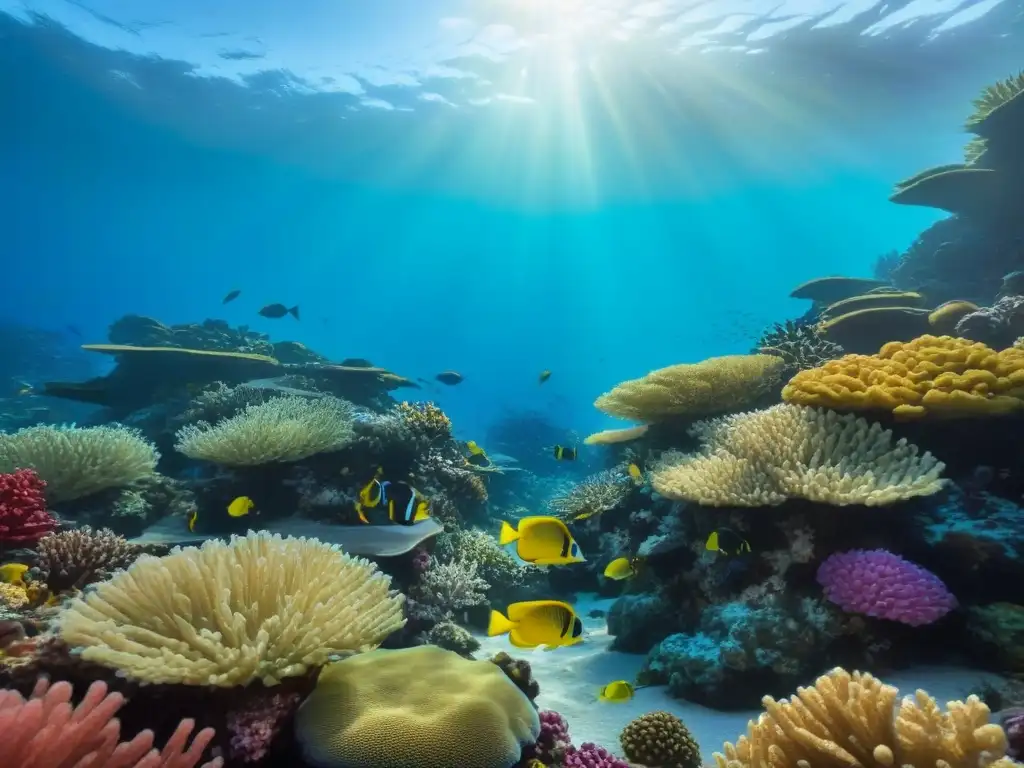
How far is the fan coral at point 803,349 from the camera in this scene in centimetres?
803

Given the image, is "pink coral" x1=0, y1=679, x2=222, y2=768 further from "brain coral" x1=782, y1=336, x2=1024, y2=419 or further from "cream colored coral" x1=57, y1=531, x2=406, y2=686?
"brain coral" x1=782, y1=336, x2=1024, y2=419

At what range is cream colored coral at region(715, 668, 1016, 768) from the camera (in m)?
1.87

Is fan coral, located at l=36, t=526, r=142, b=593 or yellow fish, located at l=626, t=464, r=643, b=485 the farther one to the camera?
yellow fish, located at l=626, t=464, r=643, b=485

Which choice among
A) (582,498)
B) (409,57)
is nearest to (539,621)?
(582,498)

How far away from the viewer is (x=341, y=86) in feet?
96.8

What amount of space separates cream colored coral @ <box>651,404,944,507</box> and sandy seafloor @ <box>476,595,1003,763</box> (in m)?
1.35

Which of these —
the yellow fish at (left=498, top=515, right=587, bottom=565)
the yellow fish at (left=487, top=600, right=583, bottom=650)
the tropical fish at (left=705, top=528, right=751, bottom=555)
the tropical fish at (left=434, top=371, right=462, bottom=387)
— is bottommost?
the yellow fish at (left=487, top=600, right=583, bottom=650)

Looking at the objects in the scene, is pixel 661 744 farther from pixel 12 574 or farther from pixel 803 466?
pixel 12 574

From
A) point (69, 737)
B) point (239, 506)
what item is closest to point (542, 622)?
point (69, 737)

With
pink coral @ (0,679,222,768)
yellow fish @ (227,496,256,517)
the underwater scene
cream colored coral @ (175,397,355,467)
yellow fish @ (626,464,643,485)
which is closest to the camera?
pink coral @ (0,679,222,768)

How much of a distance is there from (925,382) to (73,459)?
30.4 ft

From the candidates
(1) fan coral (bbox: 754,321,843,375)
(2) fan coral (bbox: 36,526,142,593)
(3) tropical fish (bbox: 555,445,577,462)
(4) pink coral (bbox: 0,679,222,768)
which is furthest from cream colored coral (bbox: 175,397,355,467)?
(1) fan coral (bbox: 754,321,843,375)

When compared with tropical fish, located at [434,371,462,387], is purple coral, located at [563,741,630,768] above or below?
below

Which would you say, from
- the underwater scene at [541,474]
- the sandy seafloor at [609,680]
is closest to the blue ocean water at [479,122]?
the underwater scene at [541,474]
